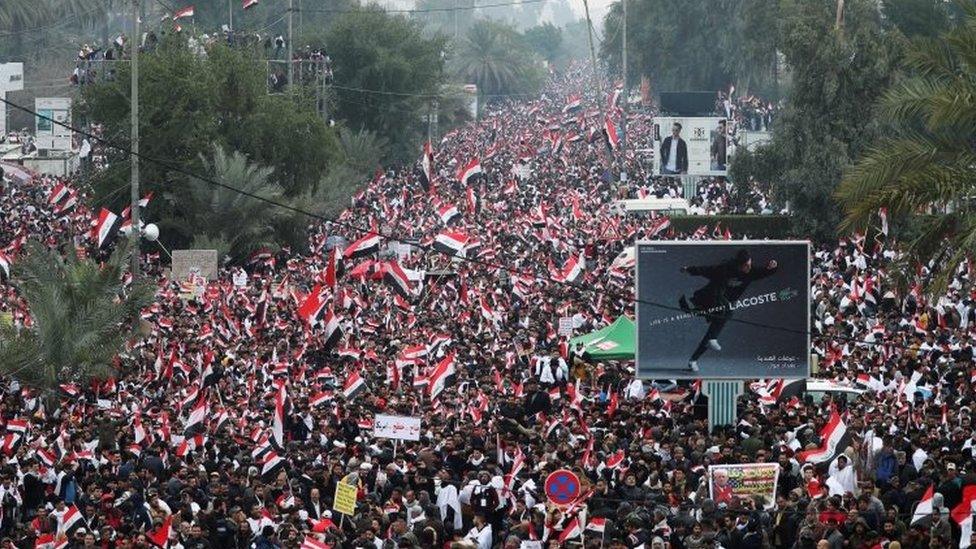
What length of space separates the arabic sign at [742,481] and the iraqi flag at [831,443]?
56.2 inches

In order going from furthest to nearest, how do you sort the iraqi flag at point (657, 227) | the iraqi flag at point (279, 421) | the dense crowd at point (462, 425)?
1. the iraqi flag at point (657, 227)
2. the iraqi flag at point (279, 421)
3. the dense crowd at point (462, 425)

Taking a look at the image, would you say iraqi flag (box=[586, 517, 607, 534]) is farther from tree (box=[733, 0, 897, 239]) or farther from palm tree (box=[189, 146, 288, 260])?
palm tree (box=[189, 146, 288, 260])

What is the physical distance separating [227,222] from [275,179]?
464 centimetres

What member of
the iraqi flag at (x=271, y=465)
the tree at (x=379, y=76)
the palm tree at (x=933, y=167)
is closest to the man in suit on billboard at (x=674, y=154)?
the tree at (x=379, y=76)

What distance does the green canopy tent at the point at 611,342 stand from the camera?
101ft

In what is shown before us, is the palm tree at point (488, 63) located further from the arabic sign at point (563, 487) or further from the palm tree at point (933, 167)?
the arabic sign at point (563, 487)

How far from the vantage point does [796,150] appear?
48156 millimetres

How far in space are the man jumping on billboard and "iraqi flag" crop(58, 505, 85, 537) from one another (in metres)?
8.37

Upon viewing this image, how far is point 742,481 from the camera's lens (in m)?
18.9

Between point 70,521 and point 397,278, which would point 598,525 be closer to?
point 70,521

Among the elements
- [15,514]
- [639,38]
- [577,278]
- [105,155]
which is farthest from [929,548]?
[639,38]

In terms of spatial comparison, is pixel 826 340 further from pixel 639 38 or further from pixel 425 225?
pixel 639 38

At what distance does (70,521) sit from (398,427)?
4.18m

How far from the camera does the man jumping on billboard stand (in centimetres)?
2508
